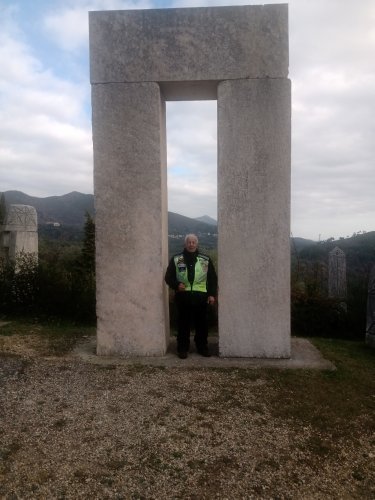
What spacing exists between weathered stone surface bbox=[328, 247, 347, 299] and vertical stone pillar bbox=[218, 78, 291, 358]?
11.0 feet

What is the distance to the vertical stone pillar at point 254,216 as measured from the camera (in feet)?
18.6

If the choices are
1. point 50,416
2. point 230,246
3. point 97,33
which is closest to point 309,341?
point 230,246

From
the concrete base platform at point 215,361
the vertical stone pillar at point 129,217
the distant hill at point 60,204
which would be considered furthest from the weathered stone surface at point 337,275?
the distant hill at point 60,204

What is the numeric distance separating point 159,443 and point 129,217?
3.10 metres

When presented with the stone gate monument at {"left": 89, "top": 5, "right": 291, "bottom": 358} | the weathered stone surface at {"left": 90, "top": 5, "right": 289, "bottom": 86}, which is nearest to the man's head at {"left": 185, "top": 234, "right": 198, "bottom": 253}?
the stone gate monument at {"left": 89, "top": 5, "right": 291, "bottom": 358}

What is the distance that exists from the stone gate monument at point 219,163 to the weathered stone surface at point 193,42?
0.04 feet

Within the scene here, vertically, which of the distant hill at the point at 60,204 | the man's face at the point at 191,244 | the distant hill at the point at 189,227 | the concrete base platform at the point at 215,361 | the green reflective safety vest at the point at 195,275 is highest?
the distant hill at the point at 60,204

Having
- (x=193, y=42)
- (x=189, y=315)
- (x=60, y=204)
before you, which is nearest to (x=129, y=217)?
(x=189, y=315)

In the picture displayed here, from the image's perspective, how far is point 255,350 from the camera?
5914 millimetres

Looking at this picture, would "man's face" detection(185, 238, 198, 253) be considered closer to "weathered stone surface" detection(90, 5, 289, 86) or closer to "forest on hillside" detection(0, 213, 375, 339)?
"weathered stone surface" detection(90, 5, 289, 86)

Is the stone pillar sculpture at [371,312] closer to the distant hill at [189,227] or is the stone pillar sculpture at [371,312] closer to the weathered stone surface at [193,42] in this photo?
the weathered stone surface at [193,42]

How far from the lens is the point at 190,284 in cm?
592

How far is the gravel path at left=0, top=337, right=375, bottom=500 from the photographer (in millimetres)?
3051

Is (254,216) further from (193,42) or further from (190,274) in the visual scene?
(193,42)
